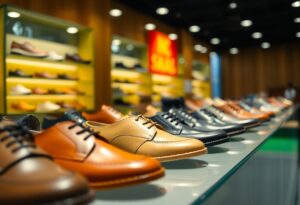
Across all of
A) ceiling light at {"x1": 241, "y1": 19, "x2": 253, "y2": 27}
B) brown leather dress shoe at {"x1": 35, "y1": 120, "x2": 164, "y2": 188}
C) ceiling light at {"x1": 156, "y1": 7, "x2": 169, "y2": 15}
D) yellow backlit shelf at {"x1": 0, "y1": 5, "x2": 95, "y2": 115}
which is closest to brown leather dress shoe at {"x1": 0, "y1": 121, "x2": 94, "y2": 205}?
brown leather dress shoe at {"x1": 35, "y1": 120, "x2": 164, "y2": 188}

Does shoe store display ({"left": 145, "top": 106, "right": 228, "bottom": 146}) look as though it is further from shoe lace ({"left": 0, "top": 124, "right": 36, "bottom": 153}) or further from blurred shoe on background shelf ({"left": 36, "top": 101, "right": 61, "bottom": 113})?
blurred shoe on background shelf ({"left": 36, "top": 101, "right": 61, "bottom": 113})

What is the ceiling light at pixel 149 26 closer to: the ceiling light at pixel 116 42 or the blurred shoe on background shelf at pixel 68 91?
the ceiling light at pixel 116 42

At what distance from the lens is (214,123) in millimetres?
1589

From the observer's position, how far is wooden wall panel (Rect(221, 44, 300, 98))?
14562 millimetres

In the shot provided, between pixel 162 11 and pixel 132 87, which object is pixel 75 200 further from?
Answer: pixel 162 11

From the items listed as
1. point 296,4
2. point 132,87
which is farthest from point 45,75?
point 296,4

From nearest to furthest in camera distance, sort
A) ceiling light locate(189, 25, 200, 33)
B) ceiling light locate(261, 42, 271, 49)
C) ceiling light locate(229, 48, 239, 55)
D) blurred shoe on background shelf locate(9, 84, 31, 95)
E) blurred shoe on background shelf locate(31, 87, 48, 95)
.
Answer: blurred shoe on background shelf locate(9, 84, 31, 95) → blurred shoe on background shelf locate(31, 87, 48, 95) → ceiling light locate(189, 25, 200, 33) → ceiling light locate(261, 42, 271, 49) → ceiling light locate(229, 48, 239, 55)

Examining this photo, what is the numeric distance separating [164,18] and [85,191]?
9.60 m

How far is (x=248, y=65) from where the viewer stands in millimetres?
15609

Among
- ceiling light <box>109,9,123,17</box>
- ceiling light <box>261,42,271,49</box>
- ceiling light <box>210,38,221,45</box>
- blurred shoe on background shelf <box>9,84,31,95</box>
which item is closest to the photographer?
blurred shoe on background shelf <box>9,84,31,95</box>

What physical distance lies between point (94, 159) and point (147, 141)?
0.26 meters

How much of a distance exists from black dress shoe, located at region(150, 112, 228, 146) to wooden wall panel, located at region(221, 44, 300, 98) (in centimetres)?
1412

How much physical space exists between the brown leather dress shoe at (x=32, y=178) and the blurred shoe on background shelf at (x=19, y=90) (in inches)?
190

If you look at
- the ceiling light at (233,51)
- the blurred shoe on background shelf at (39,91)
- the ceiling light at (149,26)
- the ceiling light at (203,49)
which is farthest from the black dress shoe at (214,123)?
the ceiling light at (233,51)
